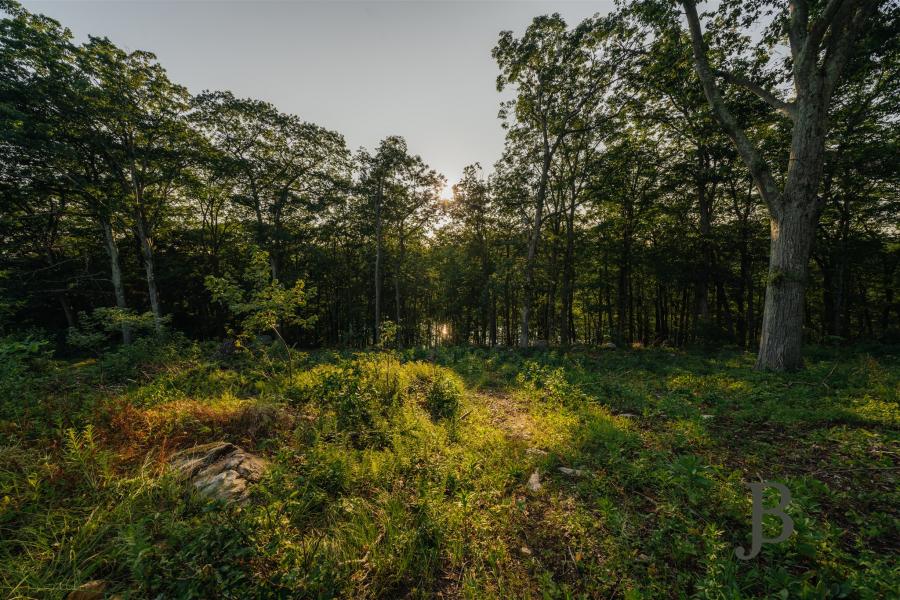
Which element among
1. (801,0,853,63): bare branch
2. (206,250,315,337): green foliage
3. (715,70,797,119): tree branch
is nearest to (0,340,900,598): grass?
(206,250,315,337): green foliage

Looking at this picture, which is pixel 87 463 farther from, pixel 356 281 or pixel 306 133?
pixel 356 281

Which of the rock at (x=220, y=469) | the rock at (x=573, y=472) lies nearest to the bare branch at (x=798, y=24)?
the rock at (x=573, y=472)

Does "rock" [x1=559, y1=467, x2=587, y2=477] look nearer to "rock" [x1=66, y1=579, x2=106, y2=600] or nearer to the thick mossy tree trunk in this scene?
"rock" [x1=66, y1=579, x2=106, y2=600]

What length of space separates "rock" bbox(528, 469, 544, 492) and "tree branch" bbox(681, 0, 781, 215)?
30.4ft

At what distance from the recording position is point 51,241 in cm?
1714

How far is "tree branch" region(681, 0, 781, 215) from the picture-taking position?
290 inches

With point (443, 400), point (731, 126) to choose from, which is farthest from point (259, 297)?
point (731, 126)

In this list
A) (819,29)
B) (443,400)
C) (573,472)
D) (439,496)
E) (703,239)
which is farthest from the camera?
(703,239)

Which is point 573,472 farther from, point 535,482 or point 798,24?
point 798,24

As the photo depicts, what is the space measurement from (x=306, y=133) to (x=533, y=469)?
23728mm

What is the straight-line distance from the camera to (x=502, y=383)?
8.13 m

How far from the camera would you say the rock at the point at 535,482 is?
11.1 ft

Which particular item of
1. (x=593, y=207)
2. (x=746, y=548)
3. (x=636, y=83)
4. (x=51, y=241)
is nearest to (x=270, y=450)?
(x=746, y=548)

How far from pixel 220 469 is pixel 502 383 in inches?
250
